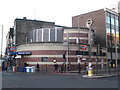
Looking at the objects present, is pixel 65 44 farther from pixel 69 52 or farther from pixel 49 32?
pixel 49 32

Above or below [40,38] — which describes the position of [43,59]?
below

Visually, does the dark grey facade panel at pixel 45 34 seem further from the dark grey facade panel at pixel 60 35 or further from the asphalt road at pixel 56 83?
the asphalt road at pixel 56 83

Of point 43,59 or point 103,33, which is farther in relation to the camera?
point 103,33

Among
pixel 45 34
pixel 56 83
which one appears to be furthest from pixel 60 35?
pixel 56 83

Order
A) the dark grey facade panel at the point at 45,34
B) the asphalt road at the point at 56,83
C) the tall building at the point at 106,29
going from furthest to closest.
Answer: the tall building at the point at 106,29 < the dark grey facade panel at the point at 45,34 < the asphalt road at the point at 56,83

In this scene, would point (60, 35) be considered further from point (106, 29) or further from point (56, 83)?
point (56, 83)

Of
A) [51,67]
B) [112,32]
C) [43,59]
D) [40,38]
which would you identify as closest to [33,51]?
[43,59]

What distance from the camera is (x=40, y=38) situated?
2084 inches

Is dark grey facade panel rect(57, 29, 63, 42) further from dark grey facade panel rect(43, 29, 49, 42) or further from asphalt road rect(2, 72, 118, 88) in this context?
asphalt road rect(2, 72, 118, 88)

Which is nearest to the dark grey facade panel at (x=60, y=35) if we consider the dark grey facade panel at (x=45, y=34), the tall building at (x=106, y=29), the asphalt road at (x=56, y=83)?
the dark grey facade panel at (x=45, y=34)

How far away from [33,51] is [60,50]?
228 inches

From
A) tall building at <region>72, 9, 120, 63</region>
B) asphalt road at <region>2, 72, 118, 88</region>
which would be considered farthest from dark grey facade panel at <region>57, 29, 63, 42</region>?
asphalt road at <region>2, 72, 118, 88</region>

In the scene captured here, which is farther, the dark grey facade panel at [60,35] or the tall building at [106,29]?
the tall building at [106,29]

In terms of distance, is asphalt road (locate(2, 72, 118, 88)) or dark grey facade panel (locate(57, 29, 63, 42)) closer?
asphalt road (locate(2, 72, 118, 88))
